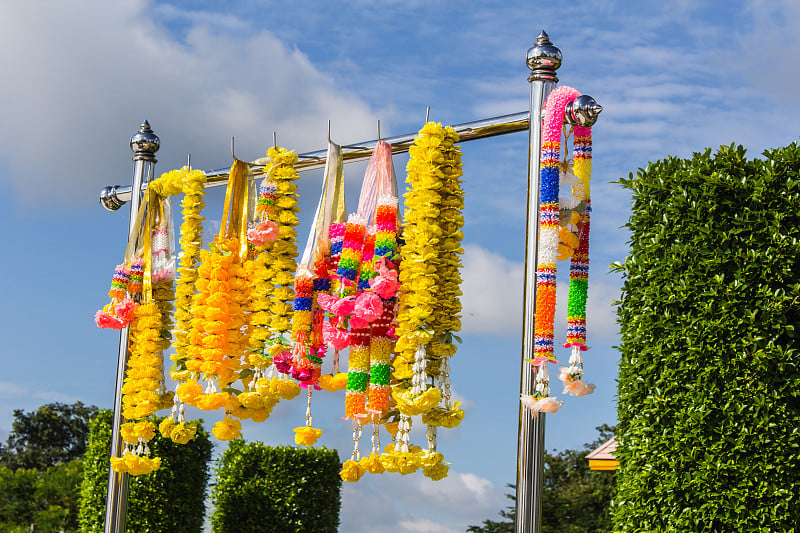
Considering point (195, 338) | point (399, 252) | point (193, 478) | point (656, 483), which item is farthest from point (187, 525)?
point (656, 483)

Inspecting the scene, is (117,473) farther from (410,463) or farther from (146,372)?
(410,463)

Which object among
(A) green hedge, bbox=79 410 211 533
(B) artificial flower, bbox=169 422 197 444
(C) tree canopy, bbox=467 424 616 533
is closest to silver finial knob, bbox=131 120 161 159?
(B) artificial flower, bbox=169 422 197 444

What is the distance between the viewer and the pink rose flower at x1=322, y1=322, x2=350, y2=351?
185 inches

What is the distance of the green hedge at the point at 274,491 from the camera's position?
27.8 ft

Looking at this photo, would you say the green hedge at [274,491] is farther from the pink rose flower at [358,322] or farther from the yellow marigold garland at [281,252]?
the pink rose flower at [358,322]

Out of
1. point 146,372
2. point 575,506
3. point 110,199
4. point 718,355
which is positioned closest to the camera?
point 718,355

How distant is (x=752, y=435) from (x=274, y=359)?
2.71 metres

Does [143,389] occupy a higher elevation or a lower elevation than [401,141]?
lower

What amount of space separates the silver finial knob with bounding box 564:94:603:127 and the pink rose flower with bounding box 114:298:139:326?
3.64 m

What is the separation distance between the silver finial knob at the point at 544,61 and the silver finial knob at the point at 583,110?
27cm

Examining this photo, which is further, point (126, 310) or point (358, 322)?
point (126, 310)

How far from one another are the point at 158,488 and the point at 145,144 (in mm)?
3622

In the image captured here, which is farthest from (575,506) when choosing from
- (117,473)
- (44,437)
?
(44,437)

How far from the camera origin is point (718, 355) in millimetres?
3723
